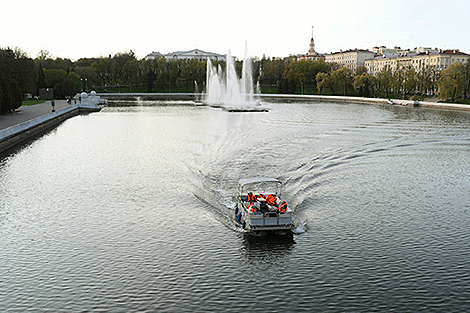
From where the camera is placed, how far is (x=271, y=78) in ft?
542

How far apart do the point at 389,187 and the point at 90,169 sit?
19.7 metres

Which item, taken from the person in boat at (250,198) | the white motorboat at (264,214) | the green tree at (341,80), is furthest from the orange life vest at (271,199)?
the green tree at (341,80)

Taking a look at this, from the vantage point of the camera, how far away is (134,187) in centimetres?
2689

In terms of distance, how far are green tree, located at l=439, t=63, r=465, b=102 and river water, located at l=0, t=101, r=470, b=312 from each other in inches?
2536

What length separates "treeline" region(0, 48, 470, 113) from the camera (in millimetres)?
106525

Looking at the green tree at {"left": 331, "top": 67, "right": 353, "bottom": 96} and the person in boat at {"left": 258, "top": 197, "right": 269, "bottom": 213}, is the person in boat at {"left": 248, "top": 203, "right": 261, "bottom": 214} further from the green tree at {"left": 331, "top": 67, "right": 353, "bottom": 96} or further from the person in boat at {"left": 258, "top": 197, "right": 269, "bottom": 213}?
the green tree at {"left": 331, "top": 67, "right": 353, "bottom": 96}

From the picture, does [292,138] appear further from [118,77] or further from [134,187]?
[118,77]

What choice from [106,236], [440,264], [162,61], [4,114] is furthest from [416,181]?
[162,61]

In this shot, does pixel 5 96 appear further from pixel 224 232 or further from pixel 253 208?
pixel 253 208

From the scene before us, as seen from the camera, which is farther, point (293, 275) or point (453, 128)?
point (453, 128)

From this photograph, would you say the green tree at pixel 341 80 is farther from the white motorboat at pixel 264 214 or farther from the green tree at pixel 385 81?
the white motorboat at pixel 264 214

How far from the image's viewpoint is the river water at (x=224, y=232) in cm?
1445

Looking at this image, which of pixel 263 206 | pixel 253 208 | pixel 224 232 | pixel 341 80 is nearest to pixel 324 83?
pixel 341 80

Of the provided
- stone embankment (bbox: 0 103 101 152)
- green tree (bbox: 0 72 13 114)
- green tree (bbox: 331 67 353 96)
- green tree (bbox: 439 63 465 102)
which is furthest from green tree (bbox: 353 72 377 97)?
green tree (bbox: 0 72 13 114)
